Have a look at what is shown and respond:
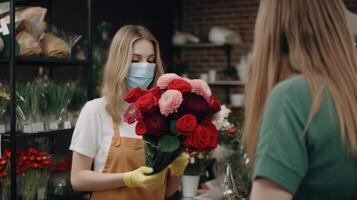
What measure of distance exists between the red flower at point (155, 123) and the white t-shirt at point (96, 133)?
1.55 ft

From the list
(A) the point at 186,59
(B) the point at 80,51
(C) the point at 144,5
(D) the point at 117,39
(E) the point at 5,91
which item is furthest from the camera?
(A) the point at 186,59

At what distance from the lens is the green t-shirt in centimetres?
82

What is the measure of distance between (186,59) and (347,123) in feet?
16.4

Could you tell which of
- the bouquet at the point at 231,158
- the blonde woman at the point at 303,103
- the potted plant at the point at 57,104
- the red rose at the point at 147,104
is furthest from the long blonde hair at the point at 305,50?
the potted plant at the point at 57,104

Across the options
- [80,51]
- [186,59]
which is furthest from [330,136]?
[186,59]

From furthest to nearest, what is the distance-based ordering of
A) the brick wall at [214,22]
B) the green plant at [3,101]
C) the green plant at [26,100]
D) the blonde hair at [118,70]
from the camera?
the brick wall at [214,22]
the green plant at [26,100]
the green plant at [3,101]
the blonde hair at [118,70]

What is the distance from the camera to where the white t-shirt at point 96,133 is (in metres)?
1.83

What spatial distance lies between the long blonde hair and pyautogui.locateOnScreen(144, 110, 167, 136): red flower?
57cm

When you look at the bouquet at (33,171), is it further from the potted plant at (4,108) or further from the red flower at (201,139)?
the red flower at (201,139)

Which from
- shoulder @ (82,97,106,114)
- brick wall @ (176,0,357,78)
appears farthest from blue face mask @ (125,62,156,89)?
brick wall @ (176,0,357,78)

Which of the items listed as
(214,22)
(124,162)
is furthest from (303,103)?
(214,22)

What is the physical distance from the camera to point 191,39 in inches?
211

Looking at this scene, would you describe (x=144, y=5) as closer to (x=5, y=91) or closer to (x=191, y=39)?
(x=191, y=39)

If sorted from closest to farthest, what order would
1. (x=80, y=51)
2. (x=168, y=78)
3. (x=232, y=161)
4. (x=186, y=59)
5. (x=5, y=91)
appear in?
(x=168, y=78)
(x=232, y=161)
(x=5, y=91)
(x=80, y=51)
(x=186, y=59)
